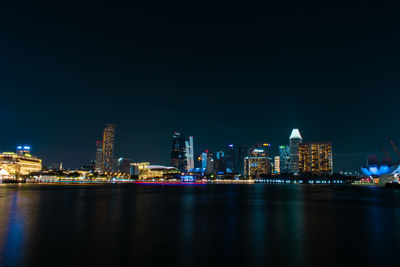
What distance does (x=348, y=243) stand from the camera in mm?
20547

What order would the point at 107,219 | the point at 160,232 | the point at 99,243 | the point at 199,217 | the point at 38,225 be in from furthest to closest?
the point at 199,217 < the point at 107,219 < the point at 38,225 < the point at 160,232 < the point at 99,243

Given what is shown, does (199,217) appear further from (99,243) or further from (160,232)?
(99,243)

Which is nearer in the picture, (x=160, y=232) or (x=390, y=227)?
(x=160, y=232)

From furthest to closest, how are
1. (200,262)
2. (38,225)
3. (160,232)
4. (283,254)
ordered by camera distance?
(38,225), (160,232), (283,254), (200,262)

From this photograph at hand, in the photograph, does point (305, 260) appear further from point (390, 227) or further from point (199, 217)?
point (199, 217)

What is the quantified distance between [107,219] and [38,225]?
6.07 metres

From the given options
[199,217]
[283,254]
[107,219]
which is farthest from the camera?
→ [199,217]

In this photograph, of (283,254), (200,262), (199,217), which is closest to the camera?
(200,262)

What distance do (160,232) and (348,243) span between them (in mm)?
13300

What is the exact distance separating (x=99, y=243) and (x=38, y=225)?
1034 centimetres

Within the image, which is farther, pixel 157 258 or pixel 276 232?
pixel 276 232

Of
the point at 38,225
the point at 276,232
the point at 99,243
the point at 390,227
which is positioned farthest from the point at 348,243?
the point at 38,225

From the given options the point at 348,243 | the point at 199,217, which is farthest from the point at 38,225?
the point at 348,243

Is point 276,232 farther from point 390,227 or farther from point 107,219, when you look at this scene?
point 107,219
